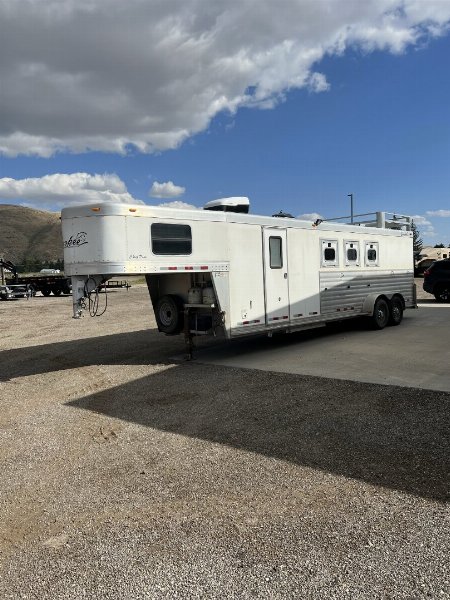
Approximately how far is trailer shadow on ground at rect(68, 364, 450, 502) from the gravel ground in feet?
0.07

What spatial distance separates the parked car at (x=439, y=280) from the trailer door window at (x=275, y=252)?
11.5 m

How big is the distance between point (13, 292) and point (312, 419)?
2715 cm

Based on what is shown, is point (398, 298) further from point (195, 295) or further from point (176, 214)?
point (176, 214)

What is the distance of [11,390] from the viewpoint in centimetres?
769

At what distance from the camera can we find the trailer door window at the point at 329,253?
432 inches

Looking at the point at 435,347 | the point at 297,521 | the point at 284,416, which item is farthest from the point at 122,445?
the point at 435,347

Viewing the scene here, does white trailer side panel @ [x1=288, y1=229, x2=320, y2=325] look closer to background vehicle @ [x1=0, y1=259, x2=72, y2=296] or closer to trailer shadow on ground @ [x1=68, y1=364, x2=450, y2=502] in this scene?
trailer shadow on ground @ [x1=68, y1=364, x2=450, y2=502]

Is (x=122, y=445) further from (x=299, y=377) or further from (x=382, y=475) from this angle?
(x=299, y=377)

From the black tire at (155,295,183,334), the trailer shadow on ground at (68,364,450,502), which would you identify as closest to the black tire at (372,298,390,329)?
the black tire at (155,295,183,334)

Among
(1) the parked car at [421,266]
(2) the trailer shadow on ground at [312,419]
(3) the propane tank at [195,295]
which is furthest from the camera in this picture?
(1) the parked car at [421,266]

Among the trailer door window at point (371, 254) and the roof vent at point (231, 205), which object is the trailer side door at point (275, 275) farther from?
the trailer door window at point (371, 254)

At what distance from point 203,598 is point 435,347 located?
8.11m

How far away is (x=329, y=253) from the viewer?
11.1m

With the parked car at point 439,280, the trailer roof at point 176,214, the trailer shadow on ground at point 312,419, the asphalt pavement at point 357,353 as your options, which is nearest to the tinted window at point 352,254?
the trailer roof at point 176,214
